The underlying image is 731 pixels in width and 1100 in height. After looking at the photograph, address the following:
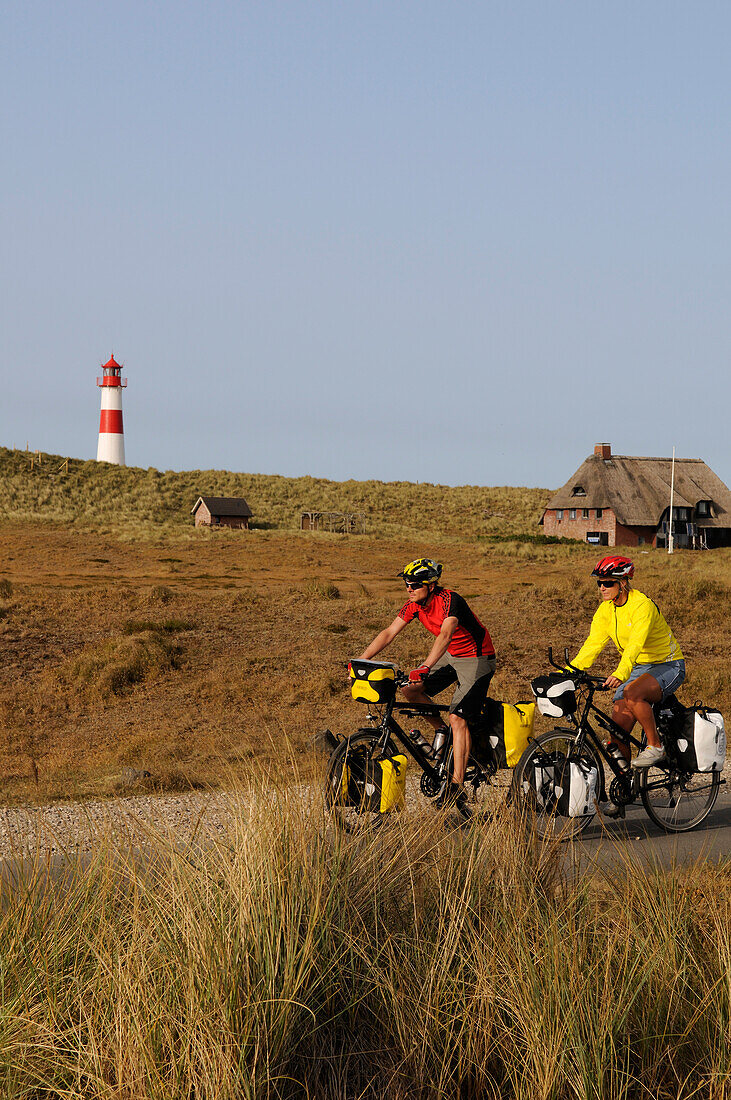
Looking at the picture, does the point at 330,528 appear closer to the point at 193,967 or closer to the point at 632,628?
the point at 632,628

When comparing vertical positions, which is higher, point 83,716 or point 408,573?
point 408,573

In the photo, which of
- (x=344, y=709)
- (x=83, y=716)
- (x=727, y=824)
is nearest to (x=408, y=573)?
(x=727, y=824)

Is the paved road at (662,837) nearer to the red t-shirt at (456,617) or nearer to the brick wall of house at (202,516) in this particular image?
the red t-shirt at (456,617)

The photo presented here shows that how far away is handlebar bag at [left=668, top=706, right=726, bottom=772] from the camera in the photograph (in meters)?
7.50

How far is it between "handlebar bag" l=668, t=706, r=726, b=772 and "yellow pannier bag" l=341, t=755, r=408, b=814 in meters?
2.16

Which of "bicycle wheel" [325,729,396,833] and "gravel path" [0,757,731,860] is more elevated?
"bicycle wheel" [325,729,396,833]

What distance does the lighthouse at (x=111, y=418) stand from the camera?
250ft

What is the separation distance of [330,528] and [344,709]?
49.0 metres

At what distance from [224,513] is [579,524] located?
813 inches

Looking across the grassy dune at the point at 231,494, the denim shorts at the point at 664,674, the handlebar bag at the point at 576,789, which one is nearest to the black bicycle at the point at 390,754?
the handlebar bag at the point at 576,789

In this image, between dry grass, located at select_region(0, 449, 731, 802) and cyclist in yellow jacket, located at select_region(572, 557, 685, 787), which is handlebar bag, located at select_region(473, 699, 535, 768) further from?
dry grass, located at select_region(0, 449, 731, 802)

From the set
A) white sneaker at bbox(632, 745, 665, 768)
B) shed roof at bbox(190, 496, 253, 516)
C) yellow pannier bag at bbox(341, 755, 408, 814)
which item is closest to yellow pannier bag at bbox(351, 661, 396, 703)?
yellow pannier bag at bbox(341, 755, 408, 814)

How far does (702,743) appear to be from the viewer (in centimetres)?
750

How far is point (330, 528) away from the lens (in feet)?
209
